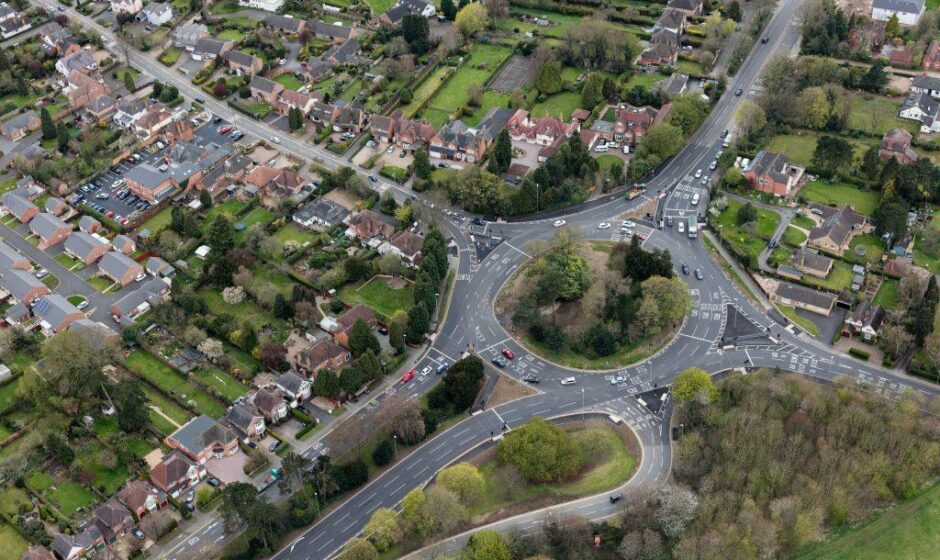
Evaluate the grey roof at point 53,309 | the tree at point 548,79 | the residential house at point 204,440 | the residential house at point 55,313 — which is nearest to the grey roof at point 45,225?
the grey roof at point 53,309

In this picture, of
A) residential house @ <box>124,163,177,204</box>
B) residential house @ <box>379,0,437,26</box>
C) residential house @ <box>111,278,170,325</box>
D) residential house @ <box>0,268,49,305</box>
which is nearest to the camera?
residential house @ <box>111,278,170,325</box>

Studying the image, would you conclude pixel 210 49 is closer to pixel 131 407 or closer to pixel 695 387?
pixel 131 407

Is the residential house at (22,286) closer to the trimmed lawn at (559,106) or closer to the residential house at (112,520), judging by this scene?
the residential house at (112,520)

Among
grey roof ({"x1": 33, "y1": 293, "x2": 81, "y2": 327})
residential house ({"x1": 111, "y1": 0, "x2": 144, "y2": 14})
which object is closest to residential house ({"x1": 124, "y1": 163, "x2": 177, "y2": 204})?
grey roof ({"x1": 33, "y1": 293, "x2": 81, "y2": 327})

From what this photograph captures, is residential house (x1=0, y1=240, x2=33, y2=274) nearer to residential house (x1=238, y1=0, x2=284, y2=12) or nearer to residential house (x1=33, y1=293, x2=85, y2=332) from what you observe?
residential house (x1=33, y1=293, x2=85, y2=332)

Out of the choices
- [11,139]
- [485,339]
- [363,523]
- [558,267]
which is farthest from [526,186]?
[11,139]

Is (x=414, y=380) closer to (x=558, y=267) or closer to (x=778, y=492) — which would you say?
(x=558, y=267)

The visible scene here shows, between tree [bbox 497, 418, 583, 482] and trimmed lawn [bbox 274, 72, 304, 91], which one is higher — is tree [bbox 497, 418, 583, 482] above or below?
below
